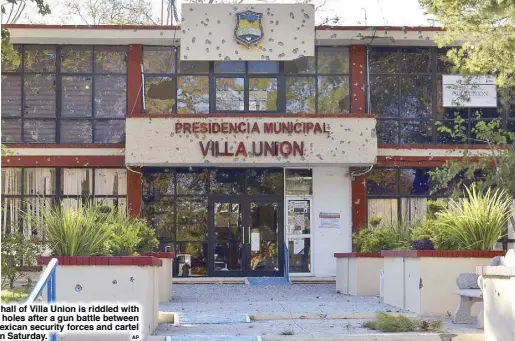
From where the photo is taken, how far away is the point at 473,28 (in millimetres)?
23297

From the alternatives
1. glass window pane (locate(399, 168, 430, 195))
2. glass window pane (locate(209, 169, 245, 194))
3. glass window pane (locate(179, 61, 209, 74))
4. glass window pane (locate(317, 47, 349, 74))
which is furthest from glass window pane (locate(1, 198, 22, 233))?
glass window pane (locate(399, 168, 430, 195))

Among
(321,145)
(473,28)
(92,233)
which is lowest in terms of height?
(92,233)

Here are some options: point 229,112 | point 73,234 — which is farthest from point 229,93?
point 73,234

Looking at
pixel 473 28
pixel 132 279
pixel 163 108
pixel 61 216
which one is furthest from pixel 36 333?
pixel 163 108

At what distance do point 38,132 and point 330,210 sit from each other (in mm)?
9058

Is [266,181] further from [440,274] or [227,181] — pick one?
[440,274]

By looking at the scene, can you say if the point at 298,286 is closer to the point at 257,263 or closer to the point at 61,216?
the point at 257,263

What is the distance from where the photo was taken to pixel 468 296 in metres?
14.6

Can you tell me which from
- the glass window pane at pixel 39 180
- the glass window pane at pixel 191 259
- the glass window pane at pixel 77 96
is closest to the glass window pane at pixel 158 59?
the glass window pane at pixel 77 96

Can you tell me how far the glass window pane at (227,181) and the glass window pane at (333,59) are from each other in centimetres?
407

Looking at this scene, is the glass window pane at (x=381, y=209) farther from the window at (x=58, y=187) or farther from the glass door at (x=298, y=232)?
the window at (x=58, y=187)

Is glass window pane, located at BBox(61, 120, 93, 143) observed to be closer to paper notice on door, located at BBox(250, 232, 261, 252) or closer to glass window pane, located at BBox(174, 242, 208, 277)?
glass window pane, located at BBox(174, 242, 208, 277)

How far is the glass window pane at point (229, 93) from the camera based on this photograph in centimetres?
2922

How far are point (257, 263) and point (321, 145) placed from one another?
4297mm
